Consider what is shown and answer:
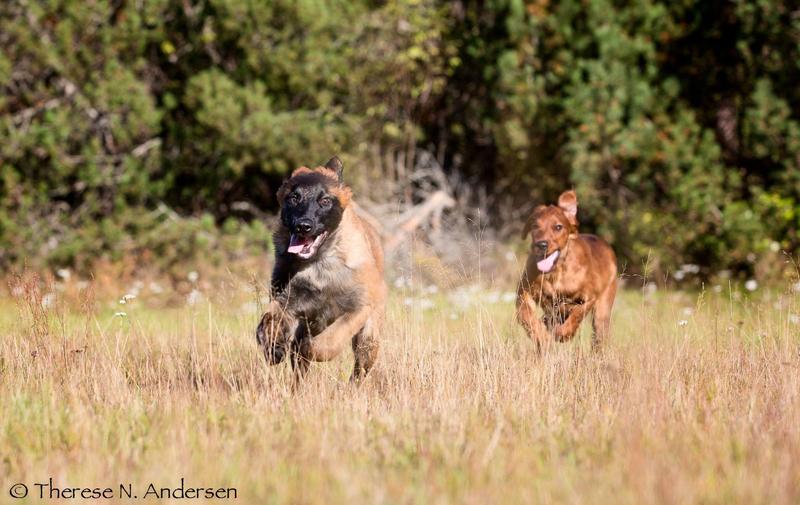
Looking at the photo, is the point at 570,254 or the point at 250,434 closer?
the point at 250,434

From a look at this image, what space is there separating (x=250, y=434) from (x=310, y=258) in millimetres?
2016

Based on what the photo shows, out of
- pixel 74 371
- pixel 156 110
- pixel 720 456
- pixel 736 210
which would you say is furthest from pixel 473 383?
pixel 156 110

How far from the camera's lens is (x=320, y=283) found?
6.93 metres

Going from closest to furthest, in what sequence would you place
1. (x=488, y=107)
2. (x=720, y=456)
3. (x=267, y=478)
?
(x=267, y=478)
(x=720, y=456)
(x=488, y=107)

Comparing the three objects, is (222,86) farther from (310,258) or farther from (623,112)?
(310,258)

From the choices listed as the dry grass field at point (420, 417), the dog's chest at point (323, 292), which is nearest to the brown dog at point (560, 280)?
the dry grass field at point (420, 417)

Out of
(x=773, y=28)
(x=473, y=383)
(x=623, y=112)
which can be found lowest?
(x=473, y=383)

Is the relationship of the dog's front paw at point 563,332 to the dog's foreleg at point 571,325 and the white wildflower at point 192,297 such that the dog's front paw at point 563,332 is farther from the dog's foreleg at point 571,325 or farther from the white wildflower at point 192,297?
the white wildflower at point 192,297

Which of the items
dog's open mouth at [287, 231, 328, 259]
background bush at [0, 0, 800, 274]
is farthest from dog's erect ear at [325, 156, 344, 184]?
background bush at [0, 0, 800, 274]

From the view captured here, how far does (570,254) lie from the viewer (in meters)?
8.38

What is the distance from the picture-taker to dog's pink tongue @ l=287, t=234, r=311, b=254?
675cm

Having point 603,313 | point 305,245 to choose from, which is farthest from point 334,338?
point 603,313

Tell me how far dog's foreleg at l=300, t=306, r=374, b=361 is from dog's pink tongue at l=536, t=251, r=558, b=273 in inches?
66.6

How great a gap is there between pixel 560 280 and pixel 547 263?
0.87 ft
